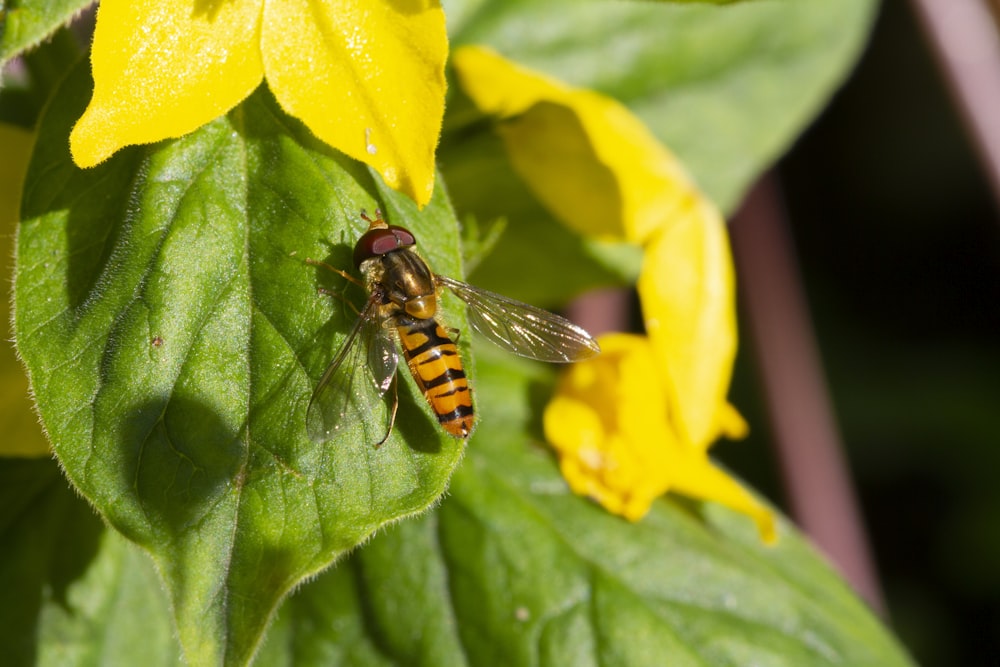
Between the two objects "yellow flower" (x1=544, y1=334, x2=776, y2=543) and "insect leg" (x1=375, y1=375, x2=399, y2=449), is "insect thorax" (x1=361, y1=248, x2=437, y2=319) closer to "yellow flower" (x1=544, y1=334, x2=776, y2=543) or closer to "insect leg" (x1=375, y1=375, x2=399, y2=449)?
"insect leg" (x1=375, y1=375, x2=399, y2=449)

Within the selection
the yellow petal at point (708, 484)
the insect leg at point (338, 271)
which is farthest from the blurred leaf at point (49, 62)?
the yellow petal at point (708, 484)

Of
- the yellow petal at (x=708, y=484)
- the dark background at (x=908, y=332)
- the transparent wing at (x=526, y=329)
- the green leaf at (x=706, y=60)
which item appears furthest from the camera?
the dark background at (x=908, y=332)

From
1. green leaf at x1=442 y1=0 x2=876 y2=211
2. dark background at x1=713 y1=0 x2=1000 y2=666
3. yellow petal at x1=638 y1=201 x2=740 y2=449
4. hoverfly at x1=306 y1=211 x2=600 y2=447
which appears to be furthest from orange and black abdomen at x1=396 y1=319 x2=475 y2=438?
dark background at x1=713 y1=0 x2=1000 y2=666

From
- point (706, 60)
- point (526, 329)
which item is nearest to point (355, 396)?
point (526, 329)

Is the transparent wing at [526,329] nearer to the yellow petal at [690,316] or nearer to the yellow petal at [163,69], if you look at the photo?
the yellow petal at [690,316]

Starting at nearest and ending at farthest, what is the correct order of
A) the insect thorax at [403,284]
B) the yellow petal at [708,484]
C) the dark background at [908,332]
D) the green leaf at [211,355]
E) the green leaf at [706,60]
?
1. the green leaf at [211,355]
2. the insect thorax at [403,284]
3. the yellow petal at [708,484]
4. the green leaf at [706,60]
5. the dark background at [908,332]

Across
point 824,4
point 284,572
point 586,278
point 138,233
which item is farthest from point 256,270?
point 824,4

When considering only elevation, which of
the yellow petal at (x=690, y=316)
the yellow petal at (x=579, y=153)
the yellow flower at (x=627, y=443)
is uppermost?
the yellow petal at (x=579, y=153)
